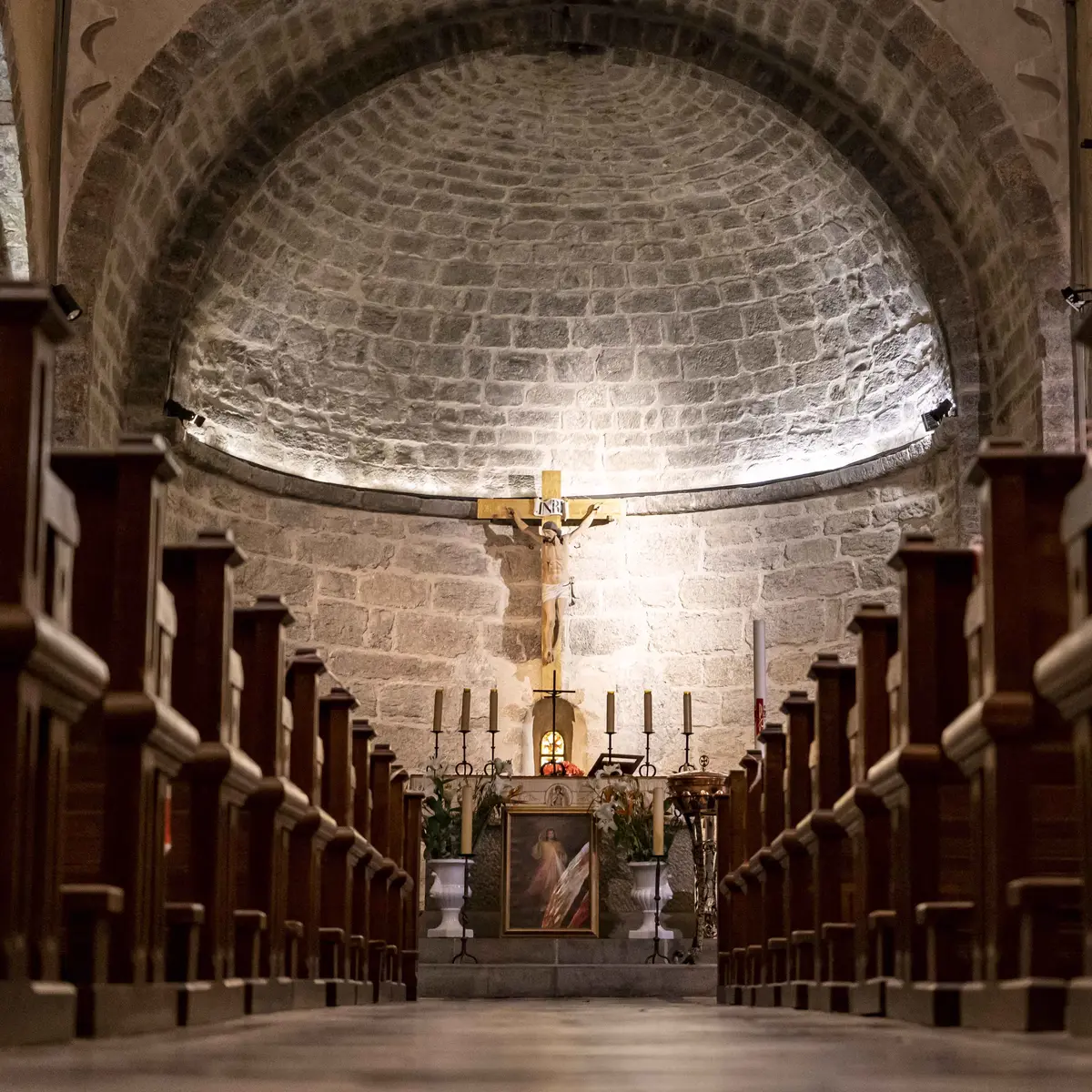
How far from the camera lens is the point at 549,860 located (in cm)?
1056

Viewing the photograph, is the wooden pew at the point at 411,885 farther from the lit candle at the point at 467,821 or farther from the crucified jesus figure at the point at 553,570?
the crucified jesus figure at the point at 553,570

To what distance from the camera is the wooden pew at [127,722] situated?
11.9 feet

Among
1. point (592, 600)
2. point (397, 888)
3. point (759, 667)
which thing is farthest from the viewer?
point (592, 600)

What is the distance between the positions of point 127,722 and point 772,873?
428 centimetres

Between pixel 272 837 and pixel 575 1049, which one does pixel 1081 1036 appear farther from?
pixel 272 837

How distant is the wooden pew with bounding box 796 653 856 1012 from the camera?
5.73 m

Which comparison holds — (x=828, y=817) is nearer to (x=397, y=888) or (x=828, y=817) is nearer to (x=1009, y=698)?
(x=1009, y=698)

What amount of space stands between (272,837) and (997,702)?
8.41 ft

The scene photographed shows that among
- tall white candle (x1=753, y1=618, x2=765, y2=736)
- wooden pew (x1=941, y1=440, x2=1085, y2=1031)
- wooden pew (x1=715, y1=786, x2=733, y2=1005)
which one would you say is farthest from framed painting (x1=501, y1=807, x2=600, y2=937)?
wooden pew (x1=941, y1=440, x2=1085, y2=1031)

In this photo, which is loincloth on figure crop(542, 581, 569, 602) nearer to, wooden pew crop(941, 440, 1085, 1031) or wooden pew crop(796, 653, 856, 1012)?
wooden pew crop(796, 653, 856, 1012)

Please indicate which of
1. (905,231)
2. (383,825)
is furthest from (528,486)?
(383,825)

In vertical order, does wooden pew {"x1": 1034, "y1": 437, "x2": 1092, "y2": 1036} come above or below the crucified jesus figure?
below

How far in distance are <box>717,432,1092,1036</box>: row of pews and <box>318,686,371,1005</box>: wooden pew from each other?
1687 millimetres

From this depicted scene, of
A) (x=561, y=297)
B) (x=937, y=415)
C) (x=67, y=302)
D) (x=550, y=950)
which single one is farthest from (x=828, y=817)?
(x=561, y=297)
